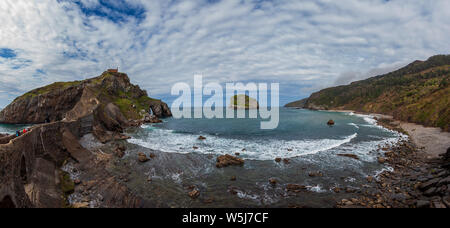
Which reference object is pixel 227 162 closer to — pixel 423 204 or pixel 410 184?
pixel 423 204

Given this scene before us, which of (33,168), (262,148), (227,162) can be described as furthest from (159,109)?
(33,168)

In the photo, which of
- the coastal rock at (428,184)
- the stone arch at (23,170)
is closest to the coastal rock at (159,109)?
the stone arch at (23,170)

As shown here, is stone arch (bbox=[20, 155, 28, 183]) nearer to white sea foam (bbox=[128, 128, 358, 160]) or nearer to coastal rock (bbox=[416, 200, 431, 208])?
white sea foam (bbox=[128, 128, 358, 160])

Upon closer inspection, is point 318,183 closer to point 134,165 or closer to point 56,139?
point 134,165

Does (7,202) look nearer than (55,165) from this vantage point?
Yes

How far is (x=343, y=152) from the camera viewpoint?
2762cm

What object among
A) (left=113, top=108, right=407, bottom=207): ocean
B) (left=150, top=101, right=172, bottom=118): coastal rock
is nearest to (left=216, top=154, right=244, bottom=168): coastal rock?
(left=113, top=108, right=407, bottom=207): ocean

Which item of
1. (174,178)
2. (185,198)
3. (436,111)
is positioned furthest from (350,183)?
(436,111)

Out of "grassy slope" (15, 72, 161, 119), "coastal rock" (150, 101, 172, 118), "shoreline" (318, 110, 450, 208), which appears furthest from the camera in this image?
"coastal rock" (150, 101, 172, 118)

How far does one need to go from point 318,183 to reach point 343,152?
13.9 metres

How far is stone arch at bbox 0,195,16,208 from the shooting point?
8.84 metres

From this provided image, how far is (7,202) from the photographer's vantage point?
9133 millimetres

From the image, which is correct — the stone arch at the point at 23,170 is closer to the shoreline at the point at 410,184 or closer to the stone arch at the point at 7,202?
the stone arch at the point at 7,202
